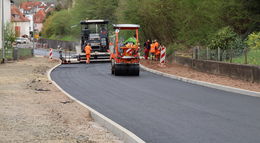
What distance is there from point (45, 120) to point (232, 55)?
49.3 feet

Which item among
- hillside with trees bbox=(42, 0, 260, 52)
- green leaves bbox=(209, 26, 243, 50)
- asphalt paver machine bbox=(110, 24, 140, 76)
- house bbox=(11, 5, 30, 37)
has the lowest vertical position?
asphalt paver machine bbox=(110, 24, 140, 76)

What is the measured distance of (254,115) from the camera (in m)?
12.7

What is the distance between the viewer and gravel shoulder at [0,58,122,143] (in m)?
9.43

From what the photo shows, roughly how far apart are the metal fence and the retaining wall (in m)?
0.49

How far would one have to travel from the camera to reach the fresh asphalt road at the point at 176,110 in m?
10.1

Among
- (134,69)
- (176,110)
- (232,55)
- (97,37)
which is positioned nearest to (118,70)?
(134,69)

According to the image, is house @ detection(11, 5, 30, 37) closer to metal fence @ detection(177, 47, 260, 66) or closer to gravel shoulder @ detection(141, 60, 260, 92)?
gravel shoulder @ detection(141, 60, 260, 92)

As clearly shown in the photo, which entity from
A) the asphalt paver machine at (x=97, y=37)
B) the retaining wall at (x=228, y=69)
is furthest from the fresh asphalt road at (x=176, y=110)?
the asphalt paver machine at (x=97, y=37)

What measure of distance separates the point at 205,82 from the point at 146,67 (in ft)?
37.8

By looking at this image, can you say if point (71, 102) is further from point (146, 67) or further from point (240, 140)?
point (146, 67)

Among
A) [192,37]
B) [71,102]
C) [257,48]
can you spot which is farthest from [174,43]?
[71,102]

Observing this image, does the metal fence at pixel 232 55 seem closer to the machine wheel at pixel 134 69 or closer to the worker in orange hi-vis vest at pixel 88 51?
the machine wheel at pixel 134 69

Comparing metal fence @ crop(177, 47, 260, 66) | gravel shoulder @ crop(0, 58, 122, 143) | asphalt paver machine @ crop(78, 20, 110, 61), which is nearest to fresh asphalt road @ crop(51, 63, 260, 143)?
gravel shoulder @ crop(0, 58, 122, 143)

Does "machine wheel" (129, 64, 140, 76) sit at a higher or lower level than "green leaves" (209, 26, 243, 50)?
lower
